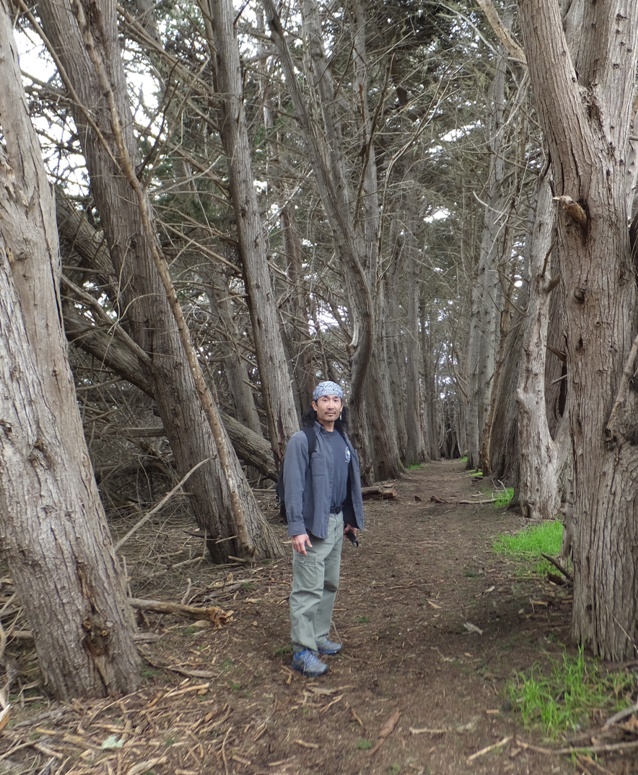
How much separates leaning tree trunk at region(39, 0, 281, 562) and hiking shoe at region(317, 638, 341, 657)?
2.15 m

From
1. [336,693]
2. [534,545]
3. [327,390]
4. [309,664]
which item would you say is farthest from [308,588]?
[534,545]

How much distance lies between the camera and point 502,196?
12.9 m

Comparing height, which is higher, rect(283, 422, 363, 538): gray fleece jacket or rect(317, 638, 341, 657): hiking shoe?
rect(283, 422, 363, 538): gray fleece jacket

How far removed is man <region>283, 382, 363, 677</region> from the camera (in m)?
3.88

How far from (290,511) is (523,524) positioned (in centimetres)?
462

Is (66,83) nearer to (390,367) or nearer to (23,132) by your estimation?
(23,132)

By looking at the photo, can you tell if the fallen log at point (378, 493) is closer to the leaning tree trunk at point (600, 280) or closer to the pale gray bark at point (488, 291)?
the pale gray bark at point (488, 291)

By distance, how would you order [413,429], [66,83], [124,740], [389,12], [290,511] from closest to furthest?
1. [124,740]
2. [290,511]
3. [66,83]
4. [389,12]
5. [413,429]

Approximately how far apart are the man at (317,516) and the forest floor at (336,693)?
24 cm

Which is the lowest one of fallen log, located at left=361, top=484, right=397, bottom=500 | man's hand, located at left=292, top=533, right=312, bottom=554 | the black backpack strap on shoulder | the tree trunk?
fallen log, located at left=361, top=484, right=397, bottom=500

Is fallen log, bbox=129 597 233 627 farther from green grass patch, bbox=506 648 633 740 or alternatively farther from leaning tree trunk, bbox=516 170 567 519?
leaning tree trunk, bbox=516 170 567 519

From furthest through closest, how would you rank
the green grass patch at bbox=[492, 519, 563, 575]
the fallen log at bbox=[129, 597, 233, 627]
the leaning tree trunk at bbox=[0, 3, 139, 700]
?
the green grass patch at bbox=[492, 519, 563, 575] → the fallen log at bbox=[129, 597, 233, 627] → the leaning tree trunk at bbox=[0, 3, 139, 700]

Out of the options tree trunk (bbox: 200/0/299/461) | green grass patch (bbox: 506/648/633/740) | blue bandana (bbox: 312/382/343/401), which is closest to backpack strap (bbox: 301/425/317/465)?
blue bandana (bbox: 312/382/343/401)

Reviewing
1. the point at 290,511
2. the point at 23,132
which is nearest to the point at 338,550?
the point at 290,511
